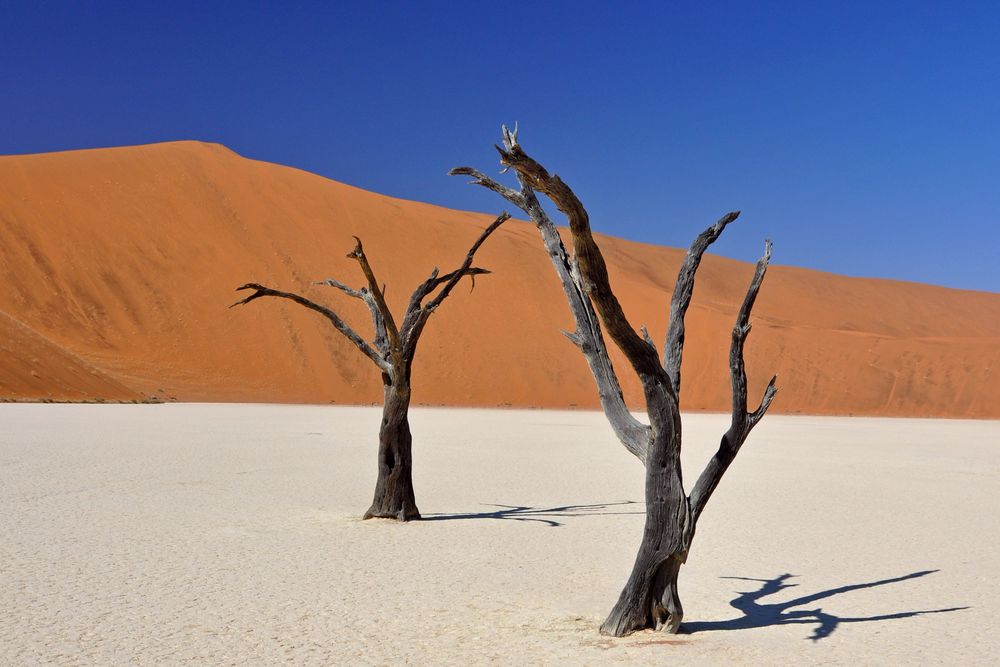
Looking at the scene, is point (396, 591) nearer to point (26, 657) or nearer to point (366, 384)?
point (26, 657)

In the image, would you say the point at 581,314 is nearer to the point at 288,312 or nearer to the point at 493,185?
the point at 493,185

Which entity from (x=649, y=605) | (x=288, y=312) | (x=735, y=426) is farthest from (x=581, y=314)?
(x=288, y=312)

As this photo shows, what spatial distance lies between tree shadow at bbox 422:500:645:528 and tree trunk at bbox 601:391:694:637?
15.0 ft

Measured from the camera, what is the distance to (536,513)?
11.3m

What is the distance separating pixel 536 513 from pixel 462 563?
3147 millimetres

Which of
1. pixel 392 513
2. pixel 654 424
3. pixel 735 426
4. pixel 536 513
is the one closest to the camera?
pixel 654 424

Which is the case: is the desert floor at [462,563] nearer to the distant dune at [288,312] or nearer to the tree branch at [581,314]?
the tree branch at [581,314]

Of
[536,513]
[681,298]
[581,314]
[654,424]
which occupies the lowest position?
[536,513]

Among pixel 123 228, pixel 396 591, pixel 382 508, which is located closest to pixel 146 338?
pixel 123 228

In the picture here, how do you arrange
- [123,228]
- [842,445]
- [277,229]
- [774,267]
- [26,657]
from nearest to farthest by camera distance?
[26,657] → [842,445] → [123,228] → [277,229] → [774,267]

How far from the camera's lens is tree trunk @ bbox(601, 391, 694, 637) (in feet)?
18.5

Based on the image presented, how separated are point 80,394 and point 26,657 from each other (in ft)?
109

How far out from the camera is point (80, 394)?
116 feet

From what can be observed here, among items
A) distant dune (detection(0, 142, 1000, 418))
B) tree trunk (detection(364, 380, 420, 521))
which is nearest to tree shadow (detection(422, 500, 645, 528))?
tree trunk (detection(364, 380, 420, 521))
